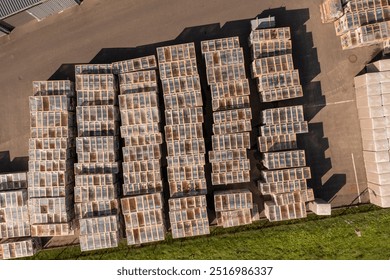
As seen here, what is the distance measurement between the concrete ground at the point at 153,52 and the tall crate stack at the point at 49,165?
3.84 m

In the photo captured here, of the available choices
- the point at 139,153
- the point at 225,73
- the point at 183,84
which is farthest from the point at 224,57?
the point at 139,153

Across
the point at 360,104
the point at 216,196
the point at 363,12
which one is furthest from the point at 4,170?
the point at 363,12

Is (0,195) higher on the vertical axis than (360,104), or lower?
lower

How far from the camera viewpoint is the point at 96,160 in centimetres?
3597

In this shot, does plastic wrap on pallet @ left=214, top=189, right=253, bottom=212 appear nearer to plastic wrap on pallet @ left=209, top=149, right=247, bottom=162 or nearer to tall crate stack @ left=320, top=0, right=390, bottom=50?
plastic wrap on pallet @ left=209, top=149, right=247, bottom=162

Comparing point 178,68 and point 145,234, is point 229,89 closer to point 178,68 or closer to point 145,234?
point 178,68

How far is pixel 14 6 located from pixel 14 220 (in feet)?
85.0

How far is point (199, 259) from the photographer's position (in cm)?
3797

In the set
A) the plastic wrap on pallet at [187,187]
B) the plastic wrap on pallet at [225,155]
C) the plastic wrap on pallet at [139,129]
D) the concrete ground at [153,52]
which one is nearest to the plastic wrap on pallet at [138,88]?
the plastic wrap on pallet at [139,129]

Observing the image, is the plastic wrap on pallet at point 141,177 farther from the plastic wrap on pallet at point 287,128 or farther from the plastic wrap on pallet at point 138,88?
the plastic wrap on pallet at point 287,128

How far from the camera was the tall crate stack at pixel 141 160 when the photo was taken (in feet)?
117

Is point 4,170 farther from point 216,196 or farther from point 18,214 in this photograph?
point 216,196

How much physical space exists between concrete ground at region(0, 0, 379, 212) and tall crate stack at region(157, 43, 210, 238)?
2.71m

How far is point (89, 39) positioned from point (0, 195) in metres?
22.4
